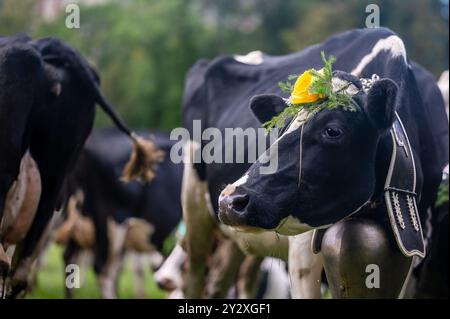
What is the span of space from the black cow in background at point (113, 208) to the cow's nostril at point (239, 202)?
694 cm

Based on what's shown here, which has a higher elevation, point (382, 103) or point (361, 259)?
point (382, 103)

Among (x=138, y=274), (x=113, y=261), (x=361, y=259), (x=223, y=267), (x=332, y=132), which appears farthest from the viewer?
(x=138, y=274)

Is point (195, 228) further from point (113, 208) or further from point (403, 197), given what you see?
point (113, 208)

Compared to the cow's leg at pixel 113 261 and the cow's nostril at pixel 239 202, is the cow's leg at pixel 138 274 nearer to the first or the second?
the cow's leg at pixel 113 261

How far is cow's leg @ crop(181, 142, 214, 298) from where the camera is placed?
7.93 m

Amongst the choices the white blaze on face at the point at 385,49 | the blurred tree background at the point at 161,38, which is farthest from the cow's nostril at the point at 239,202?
the blurred tree background at the point at 161,38

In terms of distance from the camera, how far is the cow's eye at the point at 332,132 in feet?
16.2

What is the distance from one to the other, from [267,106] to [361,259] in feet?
3.25

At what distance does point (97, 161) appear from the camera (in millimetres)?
12156

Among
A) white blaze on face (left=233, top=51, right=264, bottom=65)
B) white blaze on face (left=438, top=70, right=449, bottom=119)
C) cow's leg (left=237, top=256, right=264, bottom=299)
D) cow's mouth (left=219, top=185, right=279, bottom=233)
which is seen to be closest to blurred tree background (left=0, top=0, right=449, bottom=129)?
cow's leg (left=237, top=256, right=264, bottom=299)

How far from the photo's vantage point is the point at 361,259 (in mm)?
5328

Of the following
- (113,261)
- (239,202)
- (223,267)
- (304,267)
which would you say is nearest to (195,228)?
(223,267)

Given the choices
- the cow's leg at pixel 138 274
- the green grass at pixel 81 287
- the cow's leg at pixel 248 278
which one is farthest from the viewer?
the cow's leg at pixel 138 274
